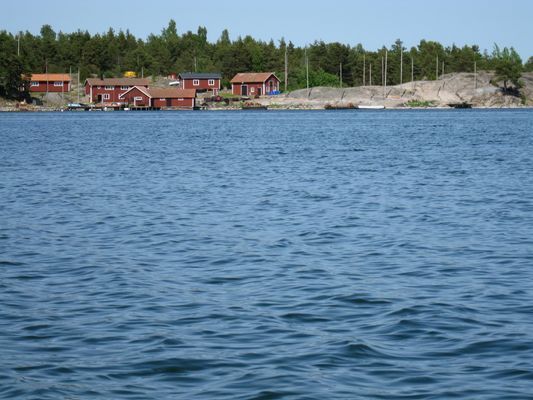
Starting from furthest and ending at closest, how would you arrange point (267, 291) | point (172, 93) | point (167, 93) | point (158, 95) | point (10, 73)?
point (172, 93), point (158, 95), point (167, 93), point (10, 73), point (267, 291)

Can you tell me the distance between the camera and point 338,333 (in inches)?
538

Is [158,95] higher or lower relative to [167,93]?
lower

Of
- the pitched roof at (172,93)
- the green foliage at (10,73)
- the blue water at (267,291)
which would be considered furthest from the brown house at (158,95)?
the blue water at (267,291)

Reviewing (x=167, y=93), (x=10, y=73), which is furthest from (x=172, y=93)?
(x=10, y=73)

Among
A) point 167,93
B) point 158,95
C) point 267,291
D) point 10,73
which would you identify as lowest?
point 267,291

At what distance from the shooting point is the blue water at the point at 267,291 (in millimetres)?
11594

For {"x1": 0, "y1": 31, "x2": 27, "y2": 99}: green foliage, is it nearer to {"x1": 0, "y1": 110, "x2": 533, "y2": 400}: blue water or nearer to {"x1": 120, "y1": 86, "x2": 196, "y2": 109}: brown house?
{"x1": 120, "y1": 86, "x2": 196, "y2": 109}: brown house

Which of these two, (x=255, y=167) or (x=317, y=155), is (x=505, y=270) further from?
(x=317, y=155)

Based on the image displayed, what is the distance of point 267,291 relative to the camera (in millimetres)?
16641

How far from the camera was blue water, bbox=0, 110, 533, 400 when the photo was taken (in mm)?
11594

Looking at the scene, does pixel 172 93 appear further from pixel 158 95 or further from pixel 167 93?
pixel 158 95

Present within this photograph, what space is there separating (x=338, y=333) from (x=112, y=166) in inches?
1452

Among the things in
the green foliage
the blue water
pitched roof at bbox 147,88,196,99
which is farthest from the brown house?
the blue water

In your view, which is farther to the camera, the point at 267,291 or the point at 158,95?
the point at 158,95
